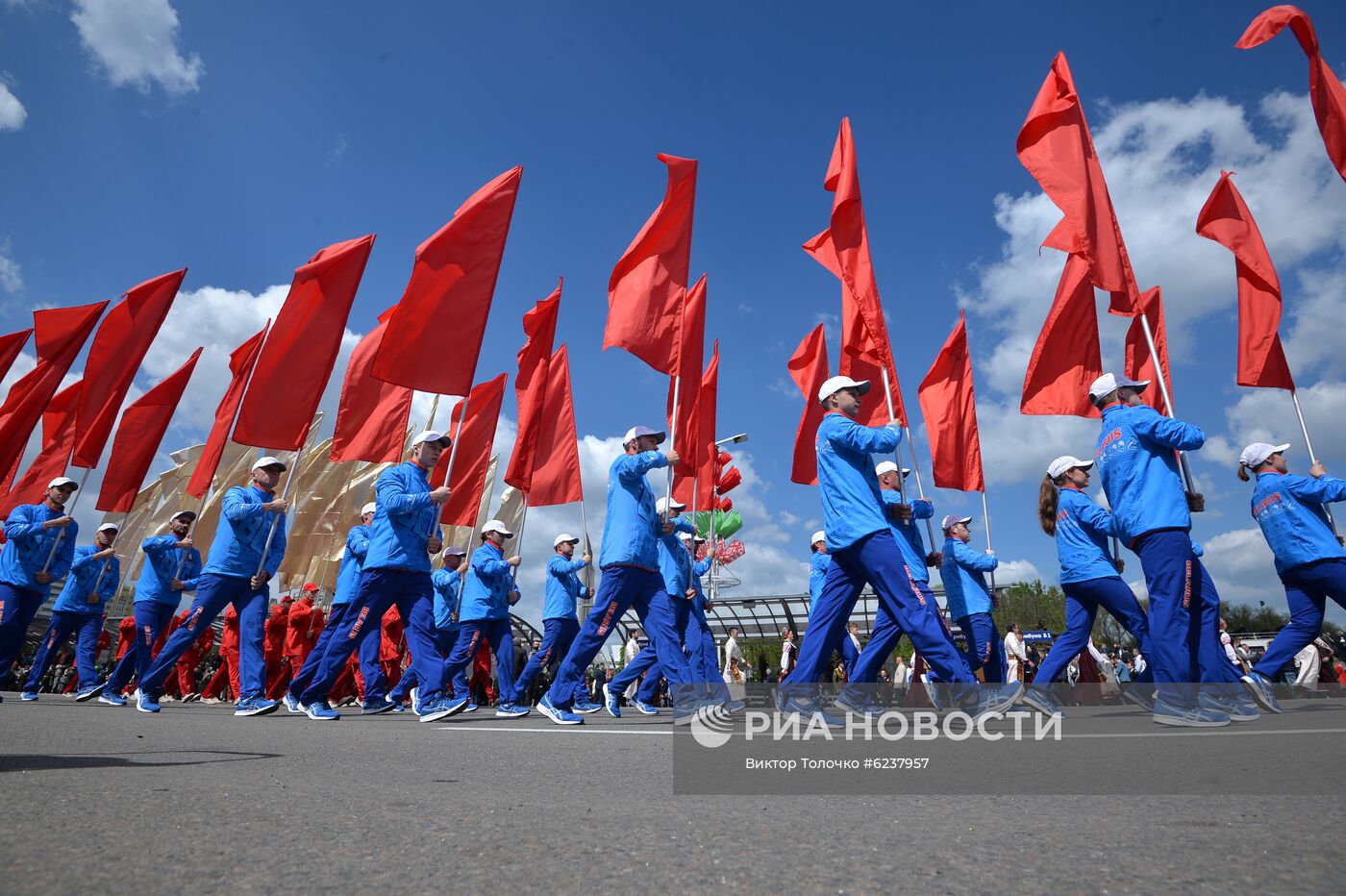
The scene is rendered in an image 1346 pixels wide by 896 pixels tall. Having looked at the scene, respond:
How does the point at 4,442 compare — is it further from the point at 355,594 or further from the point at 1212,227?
the point at 1212,227

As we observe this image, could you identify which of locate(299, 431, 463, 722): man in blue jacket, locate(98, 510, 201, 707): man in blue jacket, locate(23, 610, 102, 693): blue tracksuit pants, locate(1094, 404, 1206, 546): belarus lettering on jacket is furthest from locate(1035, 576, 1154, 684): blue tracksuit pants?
A: locate(23, 610, 102, 693): blue tracksuit pants

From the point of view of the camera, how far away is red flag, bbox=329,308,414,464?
11.4 metres

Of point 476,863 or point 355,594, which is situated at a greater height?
point 355,594

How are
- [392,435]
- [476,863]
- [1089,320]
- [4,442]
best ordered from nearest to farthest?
[476,863], [1089,320], [4,442], [392,435]

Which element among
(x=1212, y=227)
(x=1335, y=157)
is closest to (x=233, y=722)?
(x=1212, y=227)

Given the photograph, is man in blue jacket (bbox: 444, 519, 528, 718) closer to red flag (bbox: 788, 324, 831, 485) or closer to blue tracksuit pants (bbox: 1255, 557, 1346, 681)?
red flag (bbox: 788, 324, 831, 485)

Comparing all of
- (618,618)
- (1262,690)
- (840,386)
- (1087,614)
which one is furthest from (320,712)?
(1262,690)

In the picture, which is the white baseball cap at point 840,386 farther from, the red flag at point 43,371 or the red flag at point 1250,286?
the red flag at point 43,371

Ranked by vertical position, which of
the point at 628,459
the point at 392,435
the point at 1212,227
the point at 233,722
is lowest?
the point at 233,722

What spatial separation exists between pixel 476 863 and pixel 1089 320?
8170mm

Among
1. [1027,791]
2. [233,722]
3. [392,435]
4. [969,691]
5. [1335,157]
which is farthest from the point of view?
[392,435]

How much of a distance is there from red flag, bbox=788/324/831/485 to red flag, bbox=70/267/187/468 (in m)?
8.54

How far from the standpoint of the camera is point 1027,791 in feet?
7.94

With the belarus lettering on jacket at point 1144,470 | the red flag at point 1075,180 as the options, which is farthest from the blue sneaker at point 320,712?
the red flag at point 1075,180
